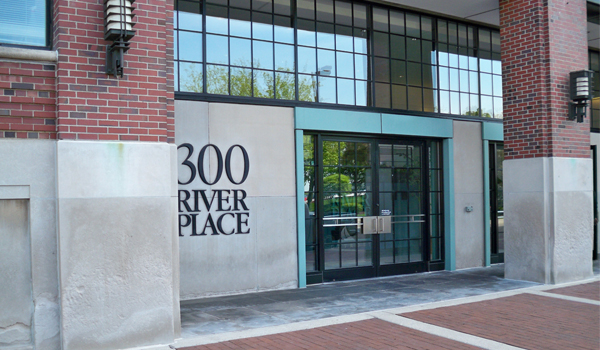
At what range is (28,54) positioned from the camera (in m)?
5.05

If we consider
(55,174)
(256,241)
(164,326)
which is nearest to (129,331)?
(164,326)

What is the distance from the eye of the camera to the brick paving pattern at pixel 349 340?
5.30m

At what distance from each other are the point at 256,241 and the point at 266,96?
228 centimetres

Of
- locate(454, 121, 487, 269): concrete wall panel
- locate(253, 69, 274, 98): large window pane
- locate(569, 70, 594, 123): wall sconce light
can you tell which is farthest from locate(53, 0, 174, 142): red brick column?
locate(569, 70, 594, 123): wall sconce light

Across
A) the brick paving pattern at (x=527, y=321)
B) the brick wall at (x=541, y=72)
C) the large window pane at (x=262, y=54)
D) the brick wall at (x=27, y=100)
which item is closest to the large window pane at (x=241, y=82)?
the large window pane at (x=262, y=54)

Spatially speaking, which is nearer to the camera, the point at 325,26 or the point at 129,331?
the point at 129,331

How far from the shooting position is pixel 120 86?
5.32m

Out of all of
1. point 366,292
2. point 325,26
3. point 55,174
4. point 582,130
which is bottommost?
point 366,292

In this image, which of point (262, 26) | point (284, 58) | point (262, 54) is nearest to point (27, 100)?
point (262, 54)

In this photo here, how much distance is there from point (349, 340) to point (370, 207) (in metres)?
4.11

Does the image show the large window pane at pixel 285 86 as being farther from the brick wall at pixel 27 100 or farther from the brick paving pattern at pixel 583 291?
the brick paving pattern at pixel 583 291

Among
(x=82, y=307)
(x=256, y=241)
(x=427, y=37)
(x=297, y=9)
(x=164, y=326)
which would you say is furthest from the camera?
(x=427, y=37)

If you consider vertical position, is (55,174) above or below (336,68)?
below

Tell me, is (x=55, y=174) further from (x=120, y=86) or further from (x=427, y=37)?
(x=427, y=37)
